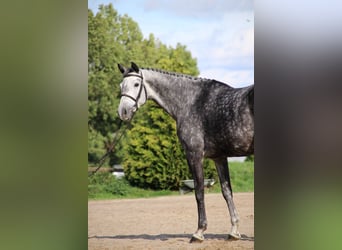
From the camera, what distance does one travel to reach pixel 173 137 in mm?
7902

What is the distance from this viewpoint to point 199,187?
25.5 feet

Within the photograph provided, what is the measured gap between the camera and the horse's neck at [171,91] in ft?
25.8

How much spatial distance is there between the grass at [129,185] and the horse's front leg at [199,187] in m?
0.19

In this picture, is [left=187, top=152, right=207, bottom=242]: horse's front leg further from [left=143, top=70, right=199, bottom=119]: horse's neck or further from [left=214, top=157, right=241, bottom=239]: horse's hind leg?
[left=143, top=70, right=199, bottom=119]: horse's neck

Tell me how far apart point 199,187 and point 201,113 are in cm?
107

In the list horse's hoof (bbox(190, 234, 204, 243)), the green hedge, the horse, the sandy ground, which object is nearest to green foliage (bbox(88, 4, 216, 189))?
the green hedge

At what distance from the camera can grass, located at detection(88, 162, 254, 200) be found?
7750mm

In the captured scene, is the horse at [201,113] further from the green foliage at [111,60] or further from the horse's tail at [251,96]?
the green foliage at [111,60]

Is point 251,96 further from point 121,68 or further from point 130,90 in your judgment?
point 121,68

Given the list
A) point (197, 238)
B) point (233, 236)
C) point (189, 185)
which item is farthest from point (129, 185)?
point (233, 236)

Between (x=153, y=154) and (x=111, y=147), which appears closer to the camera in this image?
(x=111, y=147)
